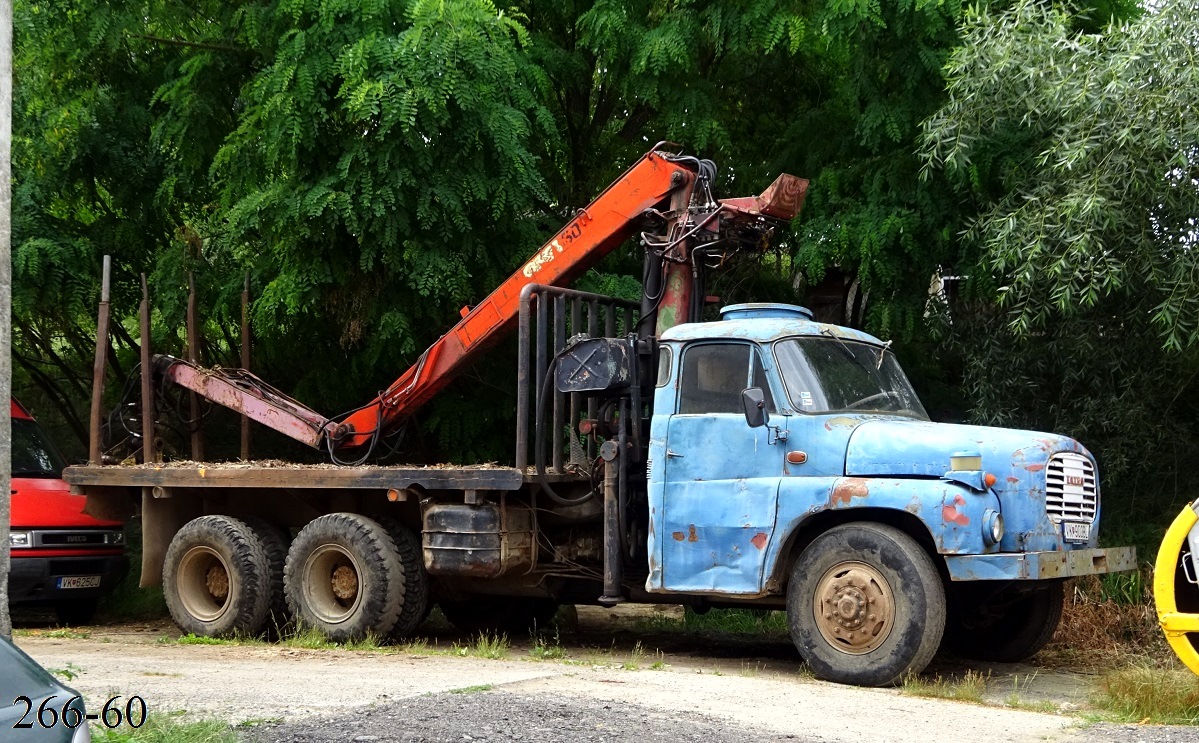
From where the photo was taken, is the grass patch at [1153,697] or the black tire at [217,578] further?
the black tire at [217,578]

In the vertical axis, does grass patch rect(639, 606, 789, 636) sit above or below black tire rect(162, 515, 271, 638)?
below

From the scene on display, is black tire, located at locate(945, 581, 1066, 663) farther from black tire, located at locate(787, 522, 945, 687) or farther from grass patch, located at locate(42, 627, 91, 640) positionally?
grass patch, located at locate(42, 627, 91, 640)

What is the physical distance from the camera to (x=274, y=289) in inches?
491

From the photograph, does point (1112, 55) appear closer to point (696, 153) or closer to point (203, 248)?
point (696, 153)

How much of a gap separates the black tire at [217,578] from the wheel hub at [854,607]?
16.5 feet

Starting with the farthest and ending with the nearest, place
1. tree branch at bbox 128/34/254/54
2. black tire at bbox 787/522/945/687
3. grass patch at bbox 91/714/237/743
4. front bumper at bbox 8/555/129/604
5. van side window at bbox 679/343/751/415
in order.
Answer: tree branch at bbox 128/34/254/54 → front bumper at bbox 8/555/129/604 → van side window at bbox 679/343/751/415 → black tire at bbox 787/522/945/687 → grass patch at bbox 91/714/237/743

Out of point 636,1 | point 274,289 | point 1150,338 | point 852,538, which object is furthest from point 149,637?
point 1150,338

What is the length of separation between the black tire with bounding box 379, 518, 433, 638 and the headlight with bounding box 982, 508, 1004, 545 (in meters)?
4.71

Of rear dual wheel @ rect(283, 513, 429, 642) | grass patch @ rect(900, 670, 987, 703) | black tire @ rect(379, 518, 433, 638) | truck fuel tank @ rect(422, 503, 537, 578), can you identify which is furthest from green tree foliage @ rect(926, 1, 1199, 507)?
rear dual wheel @ rect(283, 513, 429, 642)

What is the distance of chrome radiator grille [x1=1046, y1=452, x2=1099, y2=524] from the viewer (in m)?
8.64

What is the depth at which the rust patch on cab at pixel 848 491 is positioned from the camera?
8.64 meters

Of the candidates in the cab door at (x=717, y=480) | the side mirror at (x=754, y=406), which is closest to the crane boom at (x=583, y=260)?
the cab door at (x=717, y=480)

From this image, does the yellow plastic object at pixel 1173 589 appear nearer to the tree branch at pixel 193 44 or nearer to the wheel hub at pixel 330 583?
the wheel hub at pixel 330 583

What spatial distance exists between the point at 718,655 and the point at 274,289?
5.37m
